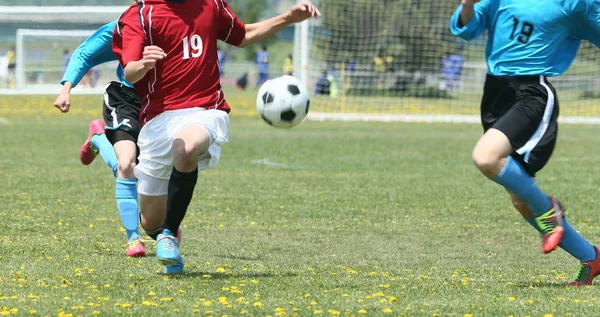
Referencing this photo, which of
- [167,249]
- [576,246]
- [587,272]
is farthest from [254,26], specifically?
[587,272]

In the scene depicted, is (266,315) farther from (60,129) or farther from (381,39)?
(381,39)

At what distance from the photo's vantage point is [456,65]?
3152 centimetres

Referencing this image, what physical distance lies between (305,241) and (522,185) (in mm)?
2665

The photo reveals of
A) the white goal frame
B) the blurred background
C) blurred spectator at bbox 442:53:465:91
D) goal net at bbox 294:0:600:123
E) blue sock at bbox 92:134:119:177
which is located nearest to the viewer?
blue sock at bbox 92:134:119:177

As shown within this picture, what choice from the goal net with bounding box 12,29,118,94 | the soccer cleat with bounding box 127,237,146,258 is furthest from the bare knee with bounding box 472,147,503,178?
the goal net with bounding box 12,29,118,94

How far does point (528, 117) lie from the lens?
18.4 feet

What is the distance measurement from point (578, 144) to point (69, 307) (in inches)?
582

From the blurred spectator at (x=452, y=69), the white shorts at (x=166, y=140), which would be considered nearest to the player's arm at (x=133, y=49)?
the white shorts at (x=166, y=140)

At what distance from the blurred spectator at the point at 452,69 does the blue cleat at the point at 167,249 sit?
1002 inches

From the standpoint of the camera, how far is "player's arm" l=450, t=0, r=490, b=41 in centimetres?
587

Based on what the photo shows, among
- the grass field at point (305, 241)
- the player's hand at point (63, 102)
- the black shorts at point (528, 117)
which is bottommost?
the grass field at point (305, 241)

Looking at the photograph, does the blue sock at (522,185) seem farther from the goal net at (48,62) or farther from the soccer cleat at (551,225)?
the goal net at (48,62)

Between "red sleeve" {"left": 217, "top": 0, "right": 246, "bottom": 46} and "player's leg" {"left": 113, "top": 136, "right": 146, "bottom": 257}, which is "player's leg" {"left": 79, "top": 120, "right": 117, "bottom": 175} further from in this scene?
"red sleeve" {"left": 217, "top": 0, "right": 246, "bottom": 46}

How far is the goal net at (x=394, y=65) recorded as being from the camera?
88.6 ft
